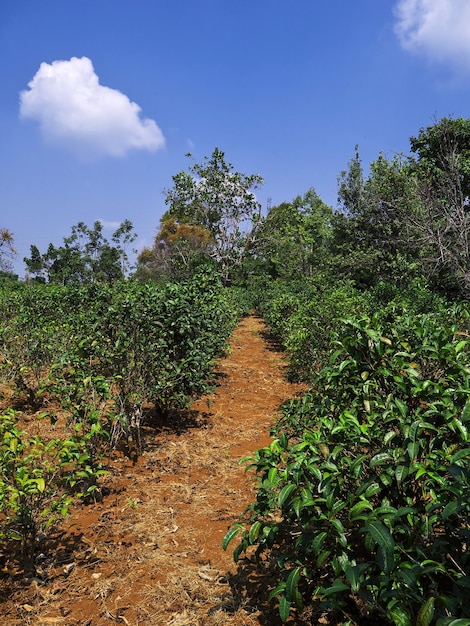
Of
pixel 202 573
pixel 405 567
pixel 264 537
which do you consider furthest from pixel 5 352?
pixel 405 567

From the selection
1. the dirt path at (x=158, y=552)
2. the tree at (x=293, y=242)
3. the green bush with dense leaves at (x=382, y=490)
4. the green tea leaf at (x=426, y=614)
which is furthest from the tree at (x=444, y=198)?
the green tea leaf at (x=426, y=614)

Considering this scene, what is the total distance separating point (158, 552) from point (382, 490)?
5.70 ft

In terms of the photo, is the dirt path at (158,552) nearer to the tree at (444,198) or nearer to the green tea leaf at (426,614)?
the green tea leaf at (426,614)

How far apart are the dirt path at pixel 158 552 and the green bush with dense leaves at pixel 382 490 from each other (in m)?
0.61

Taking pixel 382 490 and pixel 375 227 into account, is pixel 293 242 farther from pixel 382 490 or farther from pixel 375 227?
pixel 382 490

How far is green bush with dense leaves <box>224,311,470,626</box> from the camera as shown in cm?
152

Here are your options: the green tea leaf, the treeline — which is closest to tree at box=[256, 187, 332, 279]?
the treeline

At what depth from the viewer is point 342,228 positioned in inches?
755

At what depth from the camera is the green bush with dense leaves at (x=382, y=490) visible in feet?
5.00

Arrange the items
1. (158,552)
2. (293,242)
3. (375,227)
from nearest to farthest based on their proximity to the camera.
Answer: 1. (158,552)
2. (375,227)
3. (293,242)

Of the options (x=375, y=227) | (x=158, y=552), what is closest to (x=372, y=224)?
(x=375, y=227)

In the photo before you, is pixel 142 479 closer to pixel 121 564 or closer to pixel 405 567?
pixel 121 564

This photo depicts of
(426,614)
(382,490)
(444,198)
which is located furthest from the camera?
(444,198)

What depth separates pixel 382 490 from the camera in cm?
210
